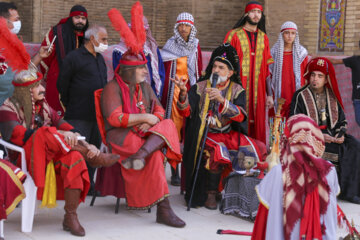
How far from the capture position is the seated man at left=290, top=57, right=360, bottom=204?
7.08 metres

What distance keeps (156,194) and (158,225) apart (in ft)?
0.95

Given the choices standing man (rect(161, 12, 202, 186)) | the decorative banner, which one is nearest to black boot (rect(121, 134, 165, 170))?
standing man (rect(161, 12, 202, 186))

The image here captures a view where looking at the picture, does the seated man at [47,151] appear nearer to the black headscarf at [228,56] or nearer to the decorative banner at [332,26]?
the black headscarf at [228,56]

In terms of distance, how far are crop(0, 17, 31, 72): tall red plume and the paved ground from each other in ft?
4.52

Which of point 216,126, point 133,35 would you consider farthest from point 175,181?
point 133,35

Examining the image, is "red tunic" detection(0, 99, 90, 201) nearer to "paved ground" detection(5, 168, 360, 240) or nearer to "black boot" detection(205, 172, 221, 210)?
"paved ground" detection(5, 168, 360, 240)

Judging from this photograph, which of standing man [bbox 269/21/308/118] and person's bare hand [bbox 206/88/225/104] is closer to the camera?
person's bare hand [bbox 206/88/225/104]

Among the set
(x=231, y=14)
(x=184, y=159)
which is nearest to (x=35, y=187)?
(x=184, y=159)

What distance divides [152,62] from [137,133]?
1.43 meters

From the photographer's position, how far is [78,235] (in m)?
5.29

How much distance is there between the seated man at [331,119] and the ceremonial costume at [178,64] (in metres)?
1.25

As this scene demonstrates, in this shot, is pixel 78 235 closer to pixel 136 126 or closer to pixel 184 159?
pixel 136 126

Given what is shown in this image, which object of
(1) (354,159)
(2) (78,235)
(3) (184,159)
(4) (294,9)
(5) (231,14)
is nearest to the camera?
(2) (78,235)

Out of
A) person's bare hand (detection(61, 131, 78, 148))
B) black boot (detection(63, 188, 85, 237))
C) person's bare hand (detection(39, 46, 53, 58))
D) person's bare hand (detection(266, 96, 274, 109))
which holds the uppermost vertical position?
person's bare hand (detection(39, 46, 53, 58))
